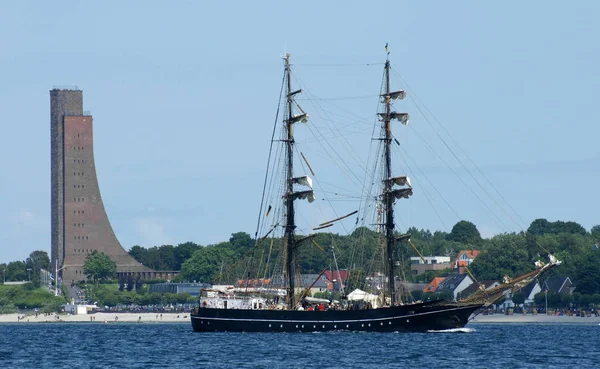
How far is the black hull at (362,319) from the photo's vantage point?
121188mm

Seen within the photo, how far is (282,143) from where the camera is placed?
129 meters

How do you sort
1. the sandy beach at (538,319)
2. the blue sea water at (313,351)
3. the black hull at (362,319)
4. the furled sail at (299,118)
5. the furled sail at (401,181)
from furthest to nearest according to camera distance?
the sandy beach at (538,319)
the furled sail at (299,118)
the furled sail at (401,181)
the black hull at (362,319)
the blue sea water at (313,351)

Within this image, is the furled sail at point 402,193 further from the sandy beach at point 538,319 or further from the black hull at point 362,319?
the sandy beach at point 538,319

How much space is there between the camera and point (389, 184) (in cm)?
12562

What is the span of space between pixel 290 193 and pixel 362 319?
13.8 metres

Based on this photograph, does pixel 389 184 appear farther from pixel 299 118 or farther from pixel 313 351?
pixel 313 351

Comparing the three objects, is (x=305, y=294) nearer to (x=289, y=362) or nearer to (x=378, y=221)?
(x=378, y=221)

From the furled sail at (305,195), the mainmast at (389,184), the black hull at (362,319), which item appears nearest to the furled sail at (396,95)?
the mainmast at (389,184)

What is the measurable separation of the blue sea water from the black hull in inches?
39.6

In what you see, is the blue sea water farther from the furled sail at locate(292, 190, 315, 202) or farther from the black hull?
the furled sail at locate(292, 190, 315, 202)

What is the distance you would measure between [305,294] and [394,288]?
27.5ft

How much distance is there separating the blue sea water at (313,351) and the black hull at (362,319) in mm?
1005

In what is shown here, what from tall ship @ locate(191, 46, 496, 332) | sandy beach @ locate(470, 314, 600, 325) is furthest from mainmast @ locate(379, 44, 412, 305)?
sandy beach @ locate(470, 314, 600, 325)

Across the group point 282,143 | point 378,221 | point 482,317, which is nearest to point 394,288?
point 378,221
